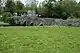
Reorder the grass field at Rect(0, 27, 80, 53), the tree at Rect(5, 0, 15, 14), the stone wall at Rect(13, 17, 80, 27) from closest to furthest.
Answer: the grass field at Rect(0, 27, 80, 53) < the stone wall at Rect(13, 17, 80, 27) < the tree at Rect(5, 0, 15, 14)

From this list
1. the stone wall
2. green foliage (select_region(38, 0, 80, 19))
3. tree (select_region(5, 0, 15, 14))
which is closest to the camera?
the stone wall

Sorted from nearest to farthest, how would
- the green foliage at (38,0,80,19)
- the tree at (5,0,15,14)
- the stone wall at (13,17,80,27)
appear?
1. the stone wall at (13,17,80,27)
2. the green foliage at (38,0,80,19)
3. the tree at (5,0,15,14)

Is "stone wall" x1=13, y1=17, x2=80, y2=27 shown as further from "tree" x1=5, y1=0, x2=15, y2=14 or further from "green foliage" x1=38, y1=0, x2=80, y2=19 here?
"tree" x1=5, y1=0, x2=15, y2=14

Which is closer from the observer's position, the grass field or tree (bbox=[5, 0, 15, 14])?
the grass field

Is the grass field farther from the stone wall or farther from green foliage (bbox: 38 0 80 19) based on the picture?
green foliage (bbox: 38 0 80 19)

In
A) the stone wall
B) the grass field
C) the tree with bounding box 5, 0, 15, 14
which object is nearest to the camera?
the grass field

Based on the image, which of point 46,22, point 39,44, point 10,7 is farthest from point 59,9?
point 39,44

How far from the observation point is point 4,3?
127 ft

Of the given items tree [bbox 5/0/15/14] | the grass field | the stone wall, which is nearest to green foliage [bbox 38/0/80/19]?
the stone wall

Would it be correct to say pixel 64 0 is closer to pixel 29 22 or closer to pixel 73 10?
pixel 73 10

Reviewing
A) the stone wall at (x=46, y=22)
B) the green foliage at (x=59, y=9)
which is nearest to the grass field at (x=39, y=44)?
the stone wall at (x=46, y=22)

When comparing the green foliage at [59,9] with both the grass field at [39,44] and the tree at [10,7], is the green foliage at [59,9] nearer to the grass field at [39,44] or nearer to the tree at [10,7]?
the tree at [10,7]

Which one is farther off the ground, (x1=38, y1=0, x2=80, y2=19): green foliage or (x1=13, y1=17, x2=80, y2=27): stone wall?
(x1=38, y1=0, x2=80, y2=19): green foliage

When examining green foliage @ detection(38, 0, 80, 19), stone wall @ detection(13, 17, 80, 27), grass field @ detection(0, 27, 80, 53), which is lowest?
stone wall @ detection(13, 17, 80, 27)
